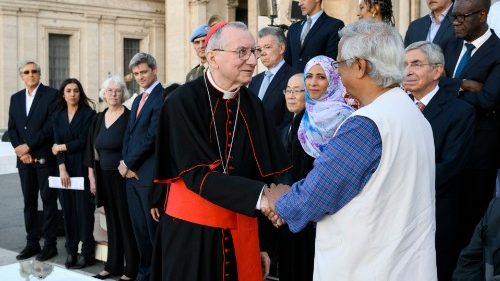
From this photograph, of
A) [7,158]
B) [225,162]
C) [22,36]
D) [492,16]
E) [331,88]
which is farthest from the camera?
[22,36]

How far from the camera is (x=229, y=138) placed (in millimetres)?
3732

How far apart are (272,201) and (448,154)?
175 cm

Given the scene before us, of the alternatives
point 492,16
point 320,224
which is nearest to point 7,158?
point 492,16

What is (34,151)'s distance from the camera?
299 inches

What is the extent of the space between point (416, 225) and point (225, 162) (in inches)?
52.4

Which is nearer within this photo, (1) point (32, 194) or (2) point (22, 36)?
(1) point (32, 194)

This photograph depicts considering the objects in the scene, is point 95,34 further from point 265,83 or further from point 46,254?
point 265,83

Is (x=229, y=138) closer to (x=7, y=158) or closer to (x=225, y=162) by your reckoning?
(x=225, y=162)

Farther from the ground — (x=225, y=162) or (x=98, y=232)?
(x=225, y=162)

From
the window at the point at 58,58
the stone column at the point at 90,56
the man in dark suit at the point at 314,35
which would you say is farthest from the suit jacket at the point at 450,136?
the stone column at the point at 90,56

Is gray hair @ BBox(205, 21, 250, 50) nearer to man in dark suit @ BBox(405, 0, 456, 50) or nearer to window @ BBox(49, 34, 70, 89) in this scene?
man in dark suit @ BBox(405, 0, 456, 50)

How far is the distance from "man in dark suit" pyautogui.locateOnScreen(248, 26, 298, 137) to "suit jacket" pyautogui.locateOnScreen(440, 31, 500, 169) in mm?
1760

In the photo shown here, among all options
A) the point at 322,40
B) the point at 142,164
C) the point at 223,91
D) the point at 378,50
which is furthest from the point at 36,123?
the point at 378,50

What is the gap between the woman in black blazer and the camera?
7.19m
